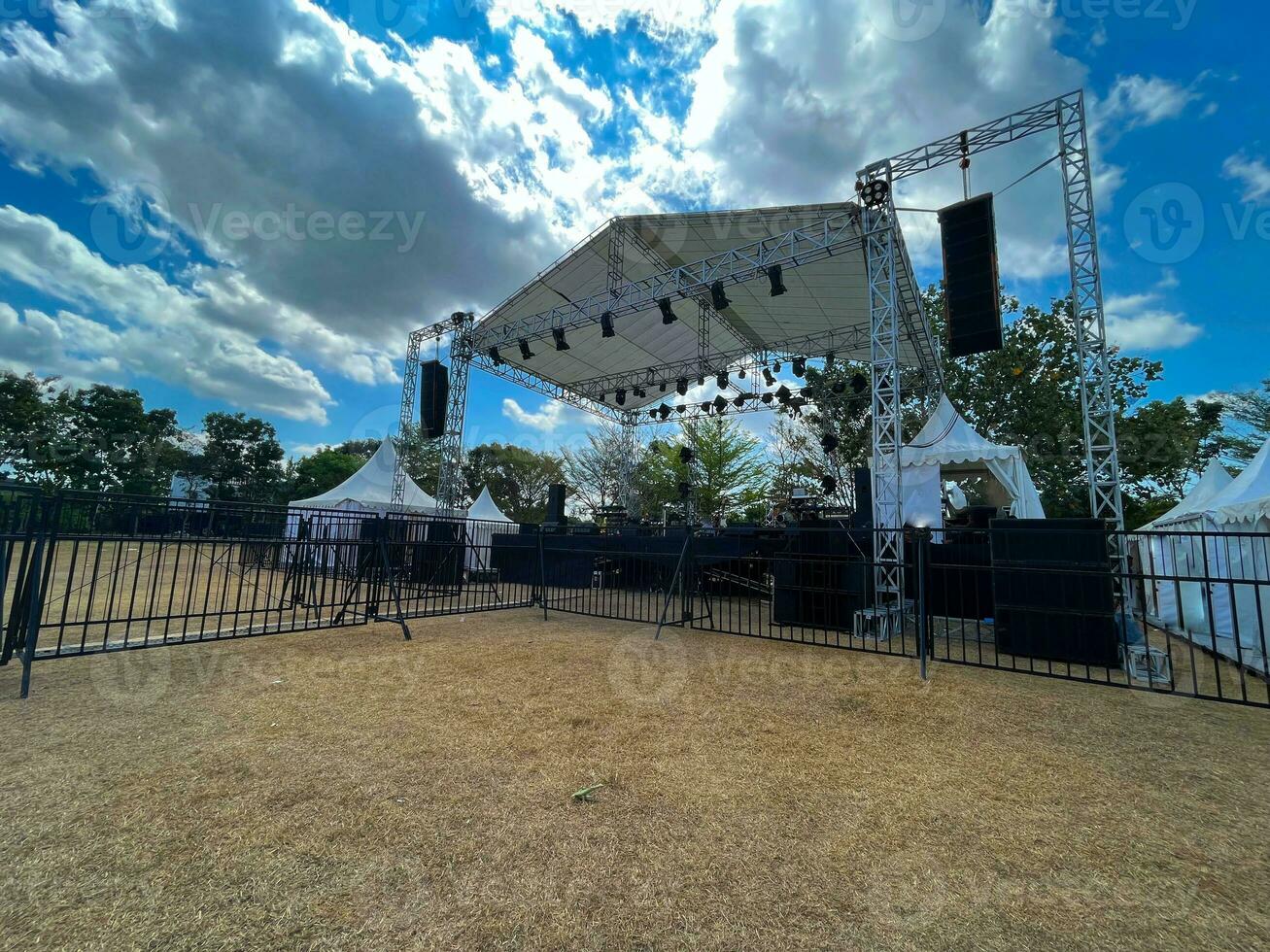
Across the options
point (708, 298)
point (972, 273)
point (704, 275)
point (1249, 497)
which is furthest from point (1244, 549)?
point (708, 298)

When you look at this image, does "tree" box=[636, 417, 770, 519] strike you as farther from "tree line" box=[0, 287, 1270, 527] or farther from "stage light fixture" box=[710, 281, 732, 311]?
"stage light fixture" box=[710, 281, 732, 311]

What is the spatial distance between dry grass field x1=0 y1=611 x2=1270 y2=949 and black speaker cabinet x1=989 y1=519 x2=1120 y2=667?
1.29 meters

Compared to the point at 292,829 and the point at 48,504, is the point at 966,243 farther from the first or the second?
the point at 48,504

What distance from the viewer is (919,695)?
4.29 meters

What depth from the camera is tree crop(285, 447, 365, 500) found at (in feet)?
142

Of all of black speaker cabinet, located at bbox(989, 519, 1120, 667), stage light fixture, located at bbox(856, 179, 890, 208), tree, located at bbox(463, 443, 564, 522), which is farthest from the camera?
tree, located at bbox(463, 443, 564, 522)

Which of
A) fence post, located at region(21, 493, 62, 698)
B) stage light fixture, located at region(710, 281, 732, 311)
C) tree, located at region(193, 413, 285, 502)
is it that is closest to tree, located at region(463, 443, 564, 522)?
tree, located at region(193, 413, 285, 502)

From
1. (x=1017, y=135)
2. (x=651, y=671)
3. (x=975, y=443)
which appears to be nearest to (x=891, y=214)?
(x=1017, y=135)

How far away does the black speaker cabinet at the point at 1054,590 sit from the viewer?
5.27 m

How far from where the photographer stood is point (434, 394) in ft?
50.8

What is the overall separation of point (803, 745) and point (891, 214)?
8.69 m

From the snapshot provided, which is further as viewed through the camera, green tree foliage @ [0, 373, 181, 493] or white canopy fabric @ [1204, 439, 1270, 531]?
green tree foliage @ [0, 373, 181, 493]

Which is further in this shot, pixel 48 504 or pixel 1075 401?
pixel 1075 401

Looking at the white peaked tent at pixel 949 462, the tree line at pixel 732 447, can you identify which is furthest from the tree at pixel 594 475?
the white peaked tent at pixel 949 462
